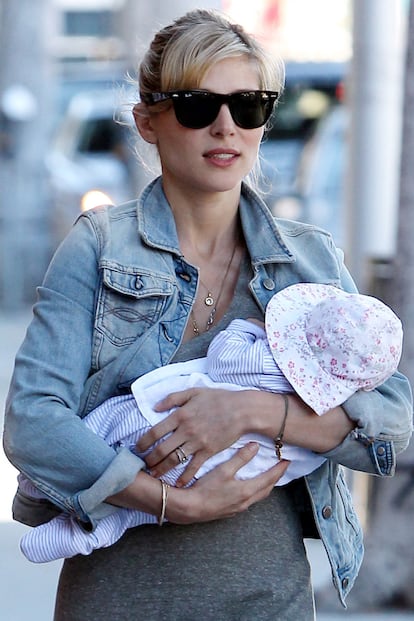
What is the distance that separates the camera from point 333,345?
2377 millimetres

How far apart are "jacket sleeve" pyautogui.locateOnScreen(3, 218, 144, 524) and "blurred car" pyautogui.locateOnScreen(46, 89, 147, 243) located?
11.0 m

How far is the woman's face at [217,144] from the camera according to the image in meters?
2.54

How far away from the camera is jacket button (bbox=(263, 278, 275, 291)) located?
8.55 feet

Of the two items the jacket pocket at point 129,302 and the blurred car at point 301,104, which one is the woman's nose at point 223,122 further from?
the blurred car at point 301,104

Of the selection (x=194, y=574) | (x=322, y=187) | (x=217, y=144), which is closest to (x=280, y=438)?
(x=194, y=574)

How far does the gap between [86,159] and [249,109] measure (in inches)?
524

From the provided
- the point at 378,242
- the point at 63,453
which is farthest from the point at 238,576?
the point at 378,242

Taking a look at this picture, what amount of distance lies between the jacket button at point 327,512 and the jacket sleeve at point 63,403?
16.6 inches

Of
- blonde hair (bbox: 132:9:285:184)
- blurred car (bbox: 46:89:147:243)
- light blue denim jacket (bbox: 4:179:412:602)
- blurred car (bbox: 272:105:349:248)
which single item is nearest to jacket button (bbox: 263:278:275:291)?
light blue denim jacket (bbox: 4:179:412:602)

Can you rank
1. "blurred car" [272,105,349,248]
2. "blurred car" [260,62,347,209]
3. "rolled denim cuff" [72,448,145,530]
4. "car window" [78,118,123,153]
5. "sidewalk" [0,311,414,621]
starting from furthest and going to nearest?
"car window" [78,118,123,153] → "blurred car" [260,62,347,209] → "blurred car" [272,105,349,248] → "sidewalk" [0,311,414,621] → "rolled denim cuff" [72,448,145,530]

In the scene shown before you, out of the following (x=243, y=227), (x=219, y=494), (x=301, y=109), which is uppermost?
(x=243, y=227)

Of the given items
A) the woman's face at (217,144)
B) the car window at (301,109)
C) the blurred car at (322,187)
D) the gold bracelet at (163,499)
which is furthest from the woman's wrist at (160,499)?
the car window at (301,109)

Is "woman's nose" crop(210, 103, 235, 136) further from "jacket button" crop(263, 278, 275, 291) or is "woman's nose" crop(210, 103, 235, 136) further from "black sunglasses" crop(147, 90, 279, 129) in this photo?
"jacket button" crop(263, 278, 275, 291)

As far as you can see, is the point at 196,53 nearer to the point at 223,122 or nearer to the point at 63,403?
the point at 223,122
